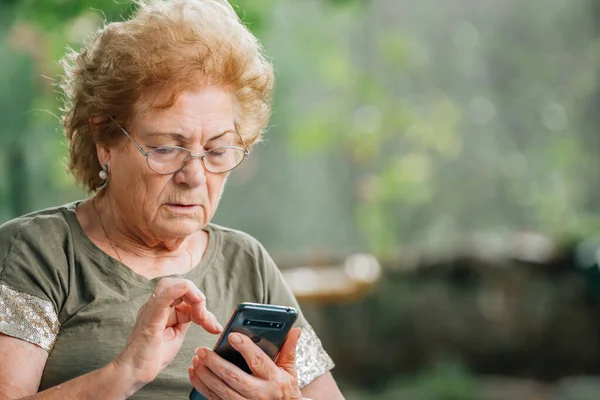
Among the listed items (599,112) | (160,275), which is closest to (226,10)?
(160,275)

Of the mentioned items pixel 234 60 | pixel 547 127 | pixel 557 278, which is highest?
pixel 234 60

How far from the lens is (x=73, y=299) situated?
1636mm

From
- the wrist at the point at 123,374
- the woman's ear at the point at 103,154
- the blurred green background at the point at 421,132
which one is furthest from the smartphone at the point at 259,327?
the blurred green background at the point at 421,132

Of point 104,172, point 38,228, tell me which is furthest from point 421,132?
point 38,228

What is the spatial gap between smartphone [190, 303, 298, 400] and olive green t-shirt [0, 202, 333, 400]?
0.20 metres

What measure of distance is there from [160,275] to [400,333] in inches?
185

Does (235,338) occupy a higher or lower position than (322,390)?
higher

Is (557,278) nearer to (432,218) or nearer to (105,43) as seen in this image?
(432,218)

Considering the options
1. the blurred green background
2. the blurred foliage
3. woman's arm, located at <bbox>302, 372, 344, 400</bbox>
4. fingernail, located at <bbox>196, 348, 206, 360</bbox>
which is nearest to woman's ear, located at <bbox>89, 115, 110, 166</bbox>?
fingernail, located at <bbox>196, 348, 206, 360</bbox>

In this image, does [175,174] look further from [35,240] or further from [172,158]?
[35,240]

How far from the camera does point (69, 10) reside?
4035 mm

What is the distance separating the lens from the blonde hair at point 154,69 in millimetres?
1656

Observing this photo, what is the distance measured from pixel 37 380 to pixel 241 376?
37 centimetres

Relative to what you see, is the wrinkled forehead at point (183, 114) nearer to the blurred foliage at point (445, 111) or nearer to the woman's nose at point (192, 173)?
the woman's nose at point (192, 173)
